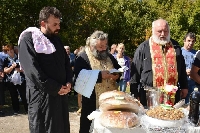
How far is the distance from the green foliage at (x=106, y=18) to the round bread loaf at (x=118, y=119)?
8403 millimetres

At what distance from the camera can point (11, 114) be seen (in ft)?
23.5

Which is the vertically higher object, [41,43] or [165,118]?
[41,43]

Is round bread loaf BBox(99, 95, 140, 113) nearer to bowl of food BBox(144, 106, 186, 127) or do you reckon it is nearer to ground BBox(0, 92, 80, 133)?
bowl of food BBox(144, 106, 186, 127)

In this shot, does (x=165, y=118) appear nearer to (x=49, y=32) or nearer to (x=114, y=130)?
(x=114, y=130)

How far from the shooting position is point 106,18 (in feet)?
63.1

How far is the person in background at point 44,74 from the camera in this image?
327 centimetres

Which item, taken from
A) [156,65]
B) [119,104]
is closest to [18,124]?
[156,65]

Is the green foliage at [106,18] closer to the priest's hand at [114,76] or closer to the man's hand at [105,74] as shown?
the priest's hand at [114,76]

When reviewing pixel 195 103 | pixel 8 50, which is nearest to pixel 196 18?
pixel 8 50

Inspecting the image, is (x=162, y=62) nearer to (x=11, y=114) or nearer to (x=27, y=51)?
(x=27, y=51)

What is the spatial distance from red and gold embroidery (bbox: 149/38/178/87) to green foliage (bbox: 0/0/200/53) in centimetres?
754

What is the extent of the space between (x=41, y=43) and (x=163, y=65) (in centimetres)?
159

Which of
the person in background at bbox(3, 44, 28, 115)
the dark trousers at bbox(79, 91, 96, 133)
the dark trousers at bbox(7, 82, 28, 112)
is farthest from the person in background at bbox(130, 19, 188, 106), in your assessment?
the dark trousers at bbox(7, 82, 28, 112)

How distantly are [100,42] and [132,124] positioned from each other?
1532 mm
